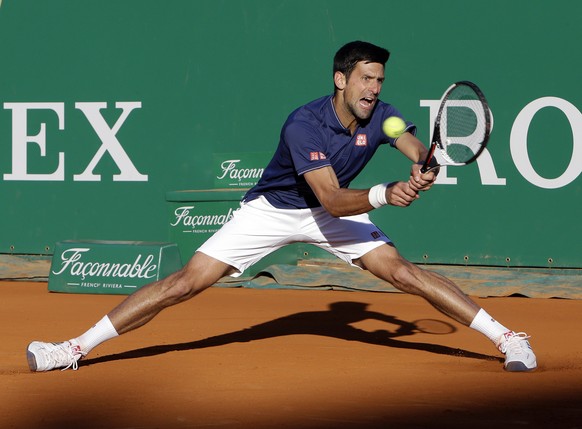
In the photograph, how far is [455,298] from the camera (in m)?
4.85

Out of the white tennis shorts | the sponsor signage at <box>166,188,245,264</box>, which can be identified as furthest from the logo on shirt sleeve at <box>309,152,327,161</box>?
the sponsor signage at <box>166,188,245,264</box>

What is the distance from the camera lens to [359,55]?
497 centimetres

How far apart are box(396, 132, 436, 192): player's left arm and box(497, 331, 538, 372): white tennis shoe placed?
89 centimetres

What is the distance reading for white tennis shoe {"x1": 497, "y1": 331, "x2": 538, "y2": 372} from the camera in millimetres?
4723

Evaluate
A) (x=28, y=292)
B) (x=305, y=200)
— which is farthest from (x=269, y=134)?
(x=305, y=200)

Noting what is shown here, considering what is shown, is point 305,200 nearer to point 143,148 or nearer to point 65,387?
point 65,387

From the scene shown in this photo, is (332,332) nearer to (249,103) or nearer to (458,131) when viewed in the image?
(458,131)

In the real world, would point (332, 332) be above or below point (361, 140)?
below

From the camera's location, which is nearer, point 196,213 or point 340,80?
point 340,80

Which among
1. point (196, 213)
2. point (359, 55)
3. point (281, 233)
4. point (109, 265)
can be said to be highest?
point (359, 55)

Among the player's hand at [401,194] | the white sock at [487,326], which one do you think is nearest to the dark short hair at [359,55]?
the player's hand at [401,194]

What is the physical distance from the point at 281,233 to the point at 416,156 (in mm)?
767

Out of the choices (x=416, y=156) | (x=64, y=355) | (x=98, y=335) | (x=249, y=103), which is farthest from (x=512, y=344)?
(x=249, y=103)

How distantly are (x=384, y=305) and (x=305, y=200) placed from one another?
250 cm
